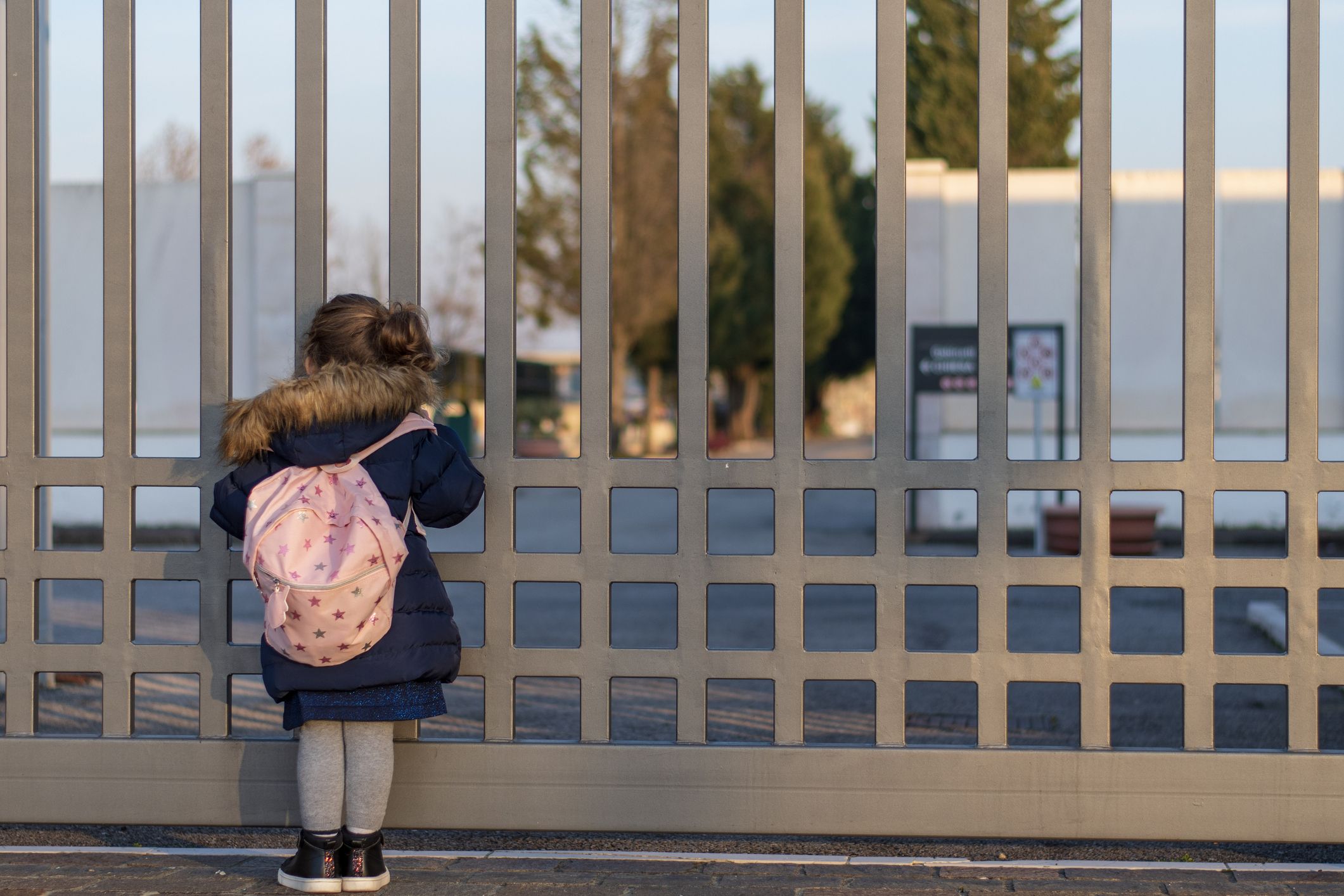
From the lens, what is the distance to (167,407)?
16.9 metres

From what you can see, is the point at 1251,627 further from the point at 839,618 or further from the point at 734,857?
the point at 734,857

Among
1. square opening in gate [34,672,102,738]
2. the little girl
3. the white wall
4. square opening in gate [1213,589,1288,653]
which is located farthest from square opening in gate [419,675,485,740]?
the white wall

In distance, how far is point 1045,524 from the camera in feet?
46.4

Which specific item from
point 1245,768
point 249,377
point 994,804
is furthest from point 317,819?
point 249,377

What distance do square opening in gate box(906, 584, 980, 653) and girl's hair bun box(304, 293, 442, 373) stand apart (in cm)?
486

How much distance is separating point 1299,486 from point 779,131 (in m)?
1.68

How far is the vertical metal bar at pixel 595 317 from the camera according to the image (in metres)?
3.78

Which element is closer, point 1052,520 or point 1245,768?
point 1245,768

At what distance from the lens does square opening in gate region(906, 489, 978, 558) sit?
53.7 ft

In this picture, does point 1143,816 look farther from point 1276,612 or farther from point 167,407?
point 167,407

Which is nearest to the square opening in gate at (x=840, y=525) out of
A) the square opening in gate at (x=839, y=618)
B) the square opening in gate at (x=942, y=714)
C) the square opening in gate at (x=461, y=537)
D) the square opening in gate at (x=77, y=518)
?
the square opening in gate at (x=839, y=618)

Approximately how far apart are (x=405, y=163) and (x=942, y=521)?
1356 centimetres

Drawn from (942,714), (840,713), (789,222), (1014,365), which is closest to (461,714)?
(840,713)

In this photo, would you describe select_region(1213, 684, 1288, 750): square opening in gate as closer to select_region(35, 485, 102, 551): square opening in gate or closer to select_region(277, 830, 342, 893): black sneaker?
select_region(277, 830, 342, 893): black sneaker
